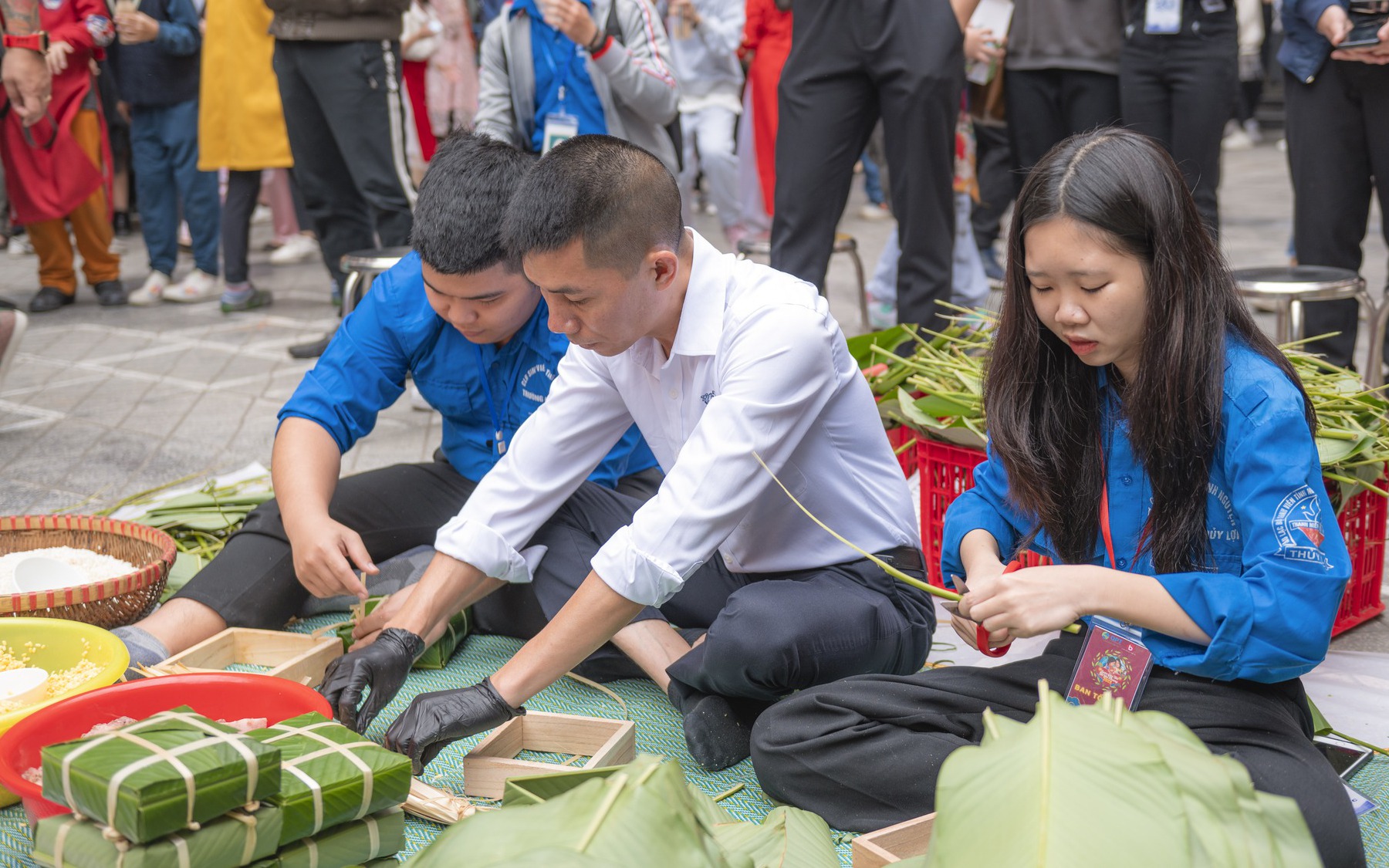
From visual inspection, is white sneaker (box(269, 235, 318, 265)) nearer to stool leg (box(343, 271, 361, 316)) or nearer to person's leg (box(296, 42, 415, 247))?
person's leg (box(296, 42, 415, 247))

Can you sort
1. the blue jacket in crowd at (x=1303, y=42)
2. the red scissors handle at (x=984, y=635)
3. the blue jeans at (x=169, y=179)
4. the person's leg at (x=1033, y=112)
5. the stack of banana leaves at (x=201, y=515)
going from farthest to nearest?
the blue jeans at (x=169, y=179) < the person's leg at (x=1033, y=112) < the blue jacket in crowd at (x=1303, y=42) < the stack of banana leaves at (x=201, y=515) < the red scissors handle at (x=984, y=635)

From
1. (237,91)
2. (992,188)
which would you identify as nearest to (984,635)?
(992,188)

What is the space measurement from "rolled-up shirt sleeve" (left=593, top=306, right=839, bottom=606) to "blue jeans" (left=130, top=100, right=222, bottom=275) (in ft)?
17.4

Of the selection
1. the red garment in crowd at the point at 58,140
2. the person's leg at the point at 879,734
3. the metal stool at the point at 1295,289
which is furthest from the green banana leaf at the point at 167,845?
the red garment in crowd at the point at 58,140

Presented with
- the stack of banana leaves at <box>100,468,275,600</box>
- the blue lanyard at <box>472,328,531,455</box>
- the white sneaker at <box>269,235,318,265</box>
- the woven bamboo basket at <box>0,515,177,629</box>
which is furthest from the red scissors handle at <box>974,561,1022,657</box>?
the white sneaker at <box>269,235,318,265</box>

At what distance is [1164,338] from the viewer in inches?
68.5

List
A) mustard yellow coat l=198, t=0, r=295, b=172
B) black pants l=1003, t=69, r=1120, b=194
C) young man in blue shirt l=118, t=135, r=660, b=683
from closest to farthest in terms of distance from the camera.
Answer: young man in blue shirt l=118, t=135, r=660, b=683 → black pants l=1003, t=69, r=1120, b=194 → mustard yellow coat l=198, t=0, r=295, b=172

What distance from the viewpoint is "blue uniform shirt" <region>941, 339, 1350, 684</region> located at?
163 cm

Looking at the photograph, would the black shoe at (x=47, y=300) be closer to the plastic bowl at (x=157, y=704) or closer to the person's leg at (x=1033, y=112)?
the person's leg at (x=1033, y=112)

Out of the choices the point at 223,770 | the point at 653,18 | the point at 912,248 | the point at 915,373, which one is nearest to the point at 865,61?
the point at 912,248

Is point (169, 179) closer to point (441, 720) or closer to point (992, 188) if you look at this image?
point (992, 188)

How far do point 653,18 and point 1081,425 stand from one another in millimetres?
2872

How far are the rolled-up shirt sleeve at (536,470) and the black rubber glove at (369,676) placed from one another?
0.21 meters

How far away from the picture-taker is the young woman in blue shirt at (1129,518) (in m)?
1.65
